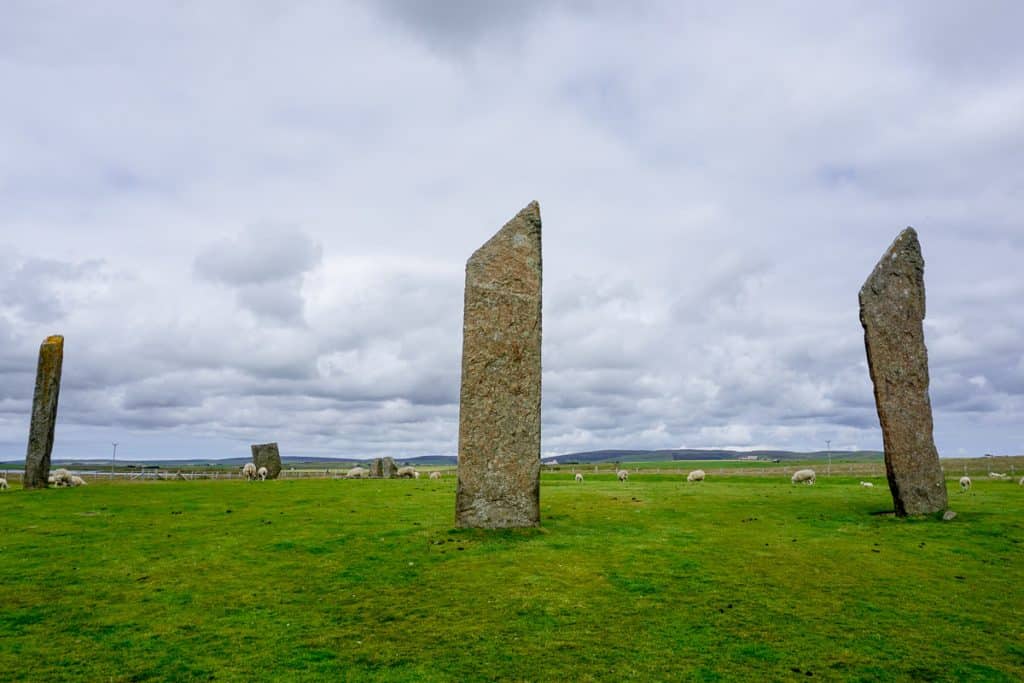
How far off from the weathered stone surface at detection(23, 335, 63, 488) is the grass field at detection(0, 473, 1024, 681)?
487 inches

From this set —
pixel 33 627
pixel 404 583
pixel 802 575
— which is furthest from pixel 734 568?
pixel 33 627

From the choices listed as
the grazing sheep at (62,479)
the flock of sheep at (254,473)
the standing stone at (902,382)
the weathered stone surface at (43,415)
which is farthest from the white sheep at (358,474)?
the standing stone at (902,382)

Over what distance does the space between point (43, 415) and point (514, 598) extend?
27.3 m

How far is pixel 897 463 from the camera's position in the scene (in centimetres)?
1923

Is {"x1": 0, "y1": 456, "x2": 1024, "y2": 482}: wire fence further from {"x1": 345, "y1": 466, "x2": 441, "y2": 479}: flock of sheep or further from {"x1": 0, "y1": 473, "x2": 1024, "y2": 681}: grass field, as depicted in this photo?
{"x1": 0, "y1": 473, "x2": 1024, "y2": 681}: grass field

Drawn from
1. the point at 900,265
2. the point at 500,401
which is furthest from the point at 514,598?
the point at 900,265

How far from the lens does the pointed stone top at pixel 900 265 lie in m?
20.0

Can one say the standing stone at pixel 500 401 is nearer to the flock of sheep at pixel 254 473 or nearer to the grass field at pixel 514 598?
the grass field at pixel 514 598

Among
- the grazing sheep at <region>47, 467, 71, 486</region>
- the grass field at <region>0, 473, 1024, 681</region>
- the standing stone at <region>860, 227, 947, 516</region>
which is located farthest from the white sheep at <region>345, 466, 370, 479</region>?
the standing stone at <region>860, 227, 947, 516</region>

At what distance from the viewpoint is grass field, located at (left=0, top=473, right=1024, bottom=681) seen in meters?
9.26

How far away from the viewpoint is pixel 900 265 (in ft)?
66.7

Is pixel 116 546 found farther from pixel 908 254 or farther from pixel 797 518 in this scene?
pixel 908 254

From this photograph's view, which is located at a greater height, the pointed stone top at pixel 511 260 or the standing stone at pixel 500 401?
the pointed stone top at pixel 511 260

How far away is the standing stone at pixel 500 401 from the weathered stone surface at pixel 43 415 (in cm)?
2308
